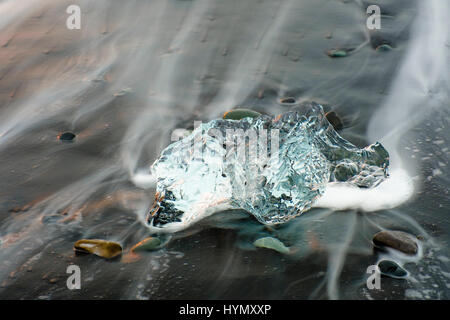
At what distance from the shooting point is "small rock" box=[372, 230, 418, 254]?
7.63ft

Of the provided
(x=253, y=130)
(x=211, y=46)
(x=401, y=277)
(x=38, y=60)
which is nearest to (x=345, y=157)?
(x=253, y=130)

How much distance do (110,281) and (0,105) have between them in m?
2.13

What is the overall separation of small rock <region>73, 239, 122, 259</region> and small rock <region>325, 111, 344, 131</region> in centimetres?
161

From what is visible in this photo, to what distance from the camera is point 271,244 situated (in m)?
2.38

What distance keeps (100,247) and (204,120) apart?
1.37m

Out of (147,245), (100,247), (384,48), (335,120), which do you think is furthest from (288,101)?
(100,247)

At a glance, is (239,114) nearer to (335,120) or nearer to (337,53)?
(335,120)

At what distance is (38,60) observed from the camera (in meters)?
4.38

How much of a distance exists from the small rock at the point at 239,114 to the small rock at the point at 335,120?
45cm

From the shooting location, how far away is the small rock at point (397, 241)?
7.63ft

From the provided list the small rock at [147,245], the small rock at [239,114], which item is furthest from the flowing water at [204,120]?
the small rock at [239,114]

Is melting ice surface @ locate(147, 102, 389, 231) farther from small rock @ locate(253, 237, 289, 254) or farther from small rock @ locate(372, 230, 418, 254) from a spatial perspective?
small rock @ locate(372, 230, 418, 254)

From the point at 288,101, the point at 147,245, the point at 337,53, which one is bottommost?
the point at 147,245

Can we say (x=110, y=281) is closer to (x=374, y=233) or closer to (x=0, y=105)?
(x=374, y=233)
